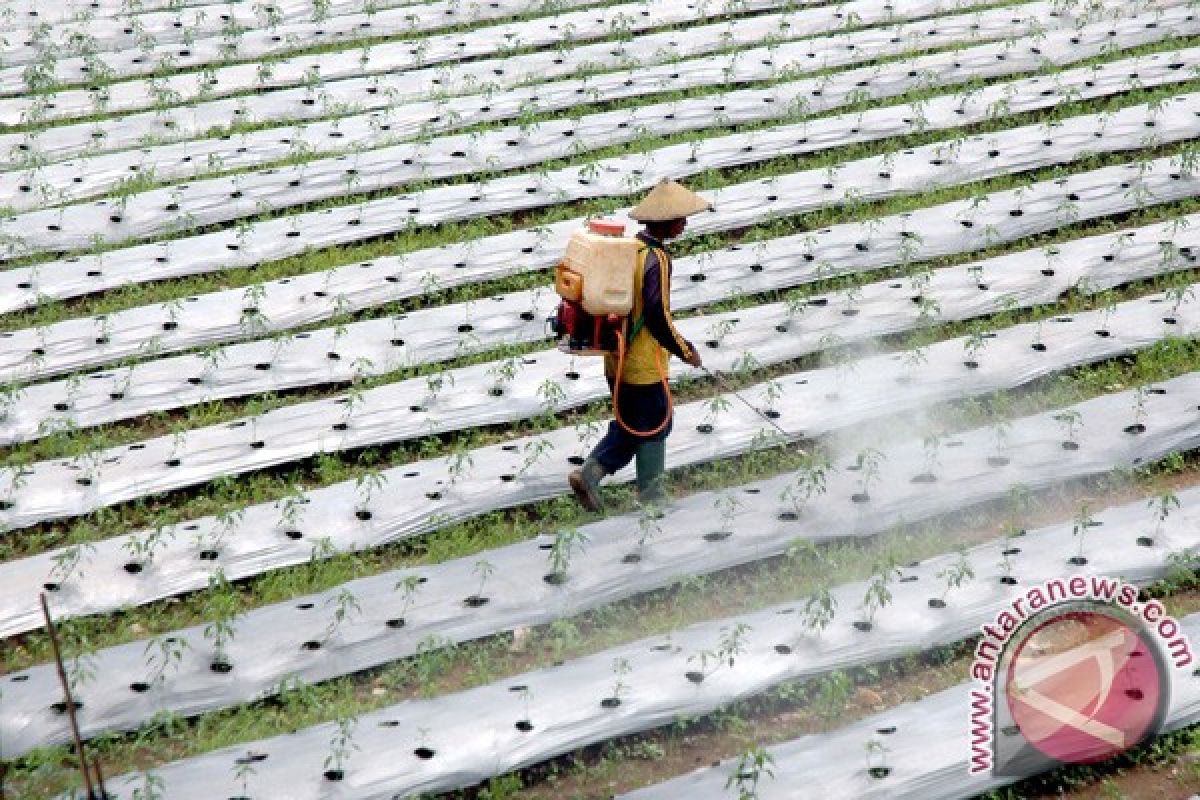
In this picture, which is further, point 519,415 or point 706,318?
point 706,318

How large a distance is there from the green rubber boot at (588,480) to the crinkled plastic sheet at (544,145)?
12.3 ft

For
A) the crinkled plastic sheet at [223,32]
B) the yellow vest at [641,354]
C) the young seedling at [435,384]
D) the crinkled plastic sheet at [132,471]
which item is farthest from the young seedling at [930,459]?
the crinkled plastic sheet at [223,32]

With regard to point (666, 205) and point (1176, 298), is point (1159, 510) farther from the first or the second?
point (666, 205)

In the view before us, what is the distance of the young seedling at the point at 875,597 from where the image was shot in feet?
20.8

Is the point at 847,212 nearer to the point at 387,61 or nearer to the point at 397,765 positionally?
the point at 387,61

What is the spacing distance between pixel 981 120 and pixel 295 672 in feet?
22.3

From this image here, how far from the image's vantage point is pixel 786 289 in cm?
905

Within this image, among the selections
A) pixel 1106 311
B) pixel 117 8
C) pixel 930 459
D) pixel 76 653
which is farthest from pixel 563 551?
pixel 117 8

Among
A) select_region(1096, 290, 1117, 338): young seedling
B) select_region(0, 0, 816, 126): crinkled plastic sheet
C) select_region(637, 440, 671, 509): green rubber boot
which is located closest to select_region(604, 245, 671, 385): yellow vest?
select_region(637, 440, 671, 509): green rubber boot

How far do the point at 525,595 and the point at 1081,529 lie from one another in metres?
2.49

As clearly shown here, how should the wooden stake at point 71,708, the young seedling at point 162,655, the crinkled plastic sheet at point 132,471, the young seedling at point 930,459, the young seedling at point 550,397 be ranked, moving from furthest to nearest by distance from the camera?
the young seedling at point 550,397 → the young seedling at point 930,459 → the crinkled plastic sheet at point 132,471 → the young seedling at point 162,655 → the wooden stake at point 71,708

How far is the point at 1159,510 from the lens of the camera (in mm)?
7012

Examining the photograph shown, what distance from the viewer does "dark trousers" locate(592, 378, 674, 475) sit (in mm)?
6914

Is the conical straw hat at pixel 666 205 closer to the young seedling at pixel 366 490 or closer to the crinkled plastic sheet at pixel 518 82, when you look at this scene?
the young seedling at pixel 366 490
